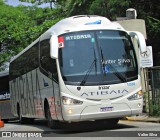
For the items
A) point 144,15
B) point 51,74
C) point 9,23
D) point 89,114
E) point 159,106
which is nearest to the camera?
point 89,114

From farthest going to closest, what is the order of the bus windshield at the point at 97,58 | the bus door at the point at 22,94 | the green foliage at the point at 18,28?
the green foliage at the point at 18,28 → the bus door at the point at 22,94 → the bus windshield at the point at 97,58

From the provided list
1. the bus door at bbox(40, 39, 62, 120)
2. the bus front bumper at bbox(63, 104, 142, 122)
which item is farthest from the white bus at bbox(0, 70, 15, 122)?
the bus front bumper at bbox(63, 104, 142, 122)

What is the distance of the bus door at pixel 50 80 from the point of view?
546 inches

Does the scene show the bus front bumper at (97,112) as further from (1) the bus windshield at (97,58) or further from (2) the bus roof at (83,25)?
(2) the bus roof at (83,25)

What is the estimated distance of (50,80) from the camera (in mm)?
14750

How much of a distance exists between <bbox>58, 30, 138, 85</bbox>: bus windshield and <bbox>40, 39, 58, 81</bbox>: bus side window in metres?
0.60

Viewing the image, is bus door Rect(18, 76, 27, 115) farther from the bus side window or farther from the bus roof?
the bus roof

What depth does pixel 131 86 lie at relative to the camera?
13.5 meters

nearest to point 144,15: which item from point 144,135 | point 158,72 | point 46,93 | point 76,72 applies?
point 158,72

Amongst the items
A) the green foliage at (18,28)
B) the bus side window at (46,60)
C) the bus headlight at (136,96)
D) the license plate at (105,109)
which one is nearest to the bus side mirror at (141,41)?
the bus headlight at (136,96)

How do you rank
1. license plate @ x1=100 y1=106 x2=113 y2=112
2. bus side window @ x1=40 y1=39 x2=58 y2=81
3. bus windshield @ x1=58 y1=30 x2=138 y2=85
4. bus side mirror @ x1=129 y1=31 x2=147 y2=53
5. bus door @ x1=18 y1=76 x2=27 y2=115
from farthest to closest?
bus door @ x1=18 y1=76 x2=27 y2=115
bus side window @ x1=40 y1=39 x2=58 y2=81
bus side mirror @ x1=129 y1=31 x2=147 y2=53
bus windshield @ x1=58 y1=30 x2=138 y2=85
license plate @ x1=100 y1=106 x2=113 y2=112

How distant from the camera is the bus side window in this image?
13.9m

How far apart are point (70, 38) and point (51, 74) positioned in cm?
150

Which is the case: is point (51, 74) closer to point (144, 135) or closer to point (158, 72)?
point (144, 135)
